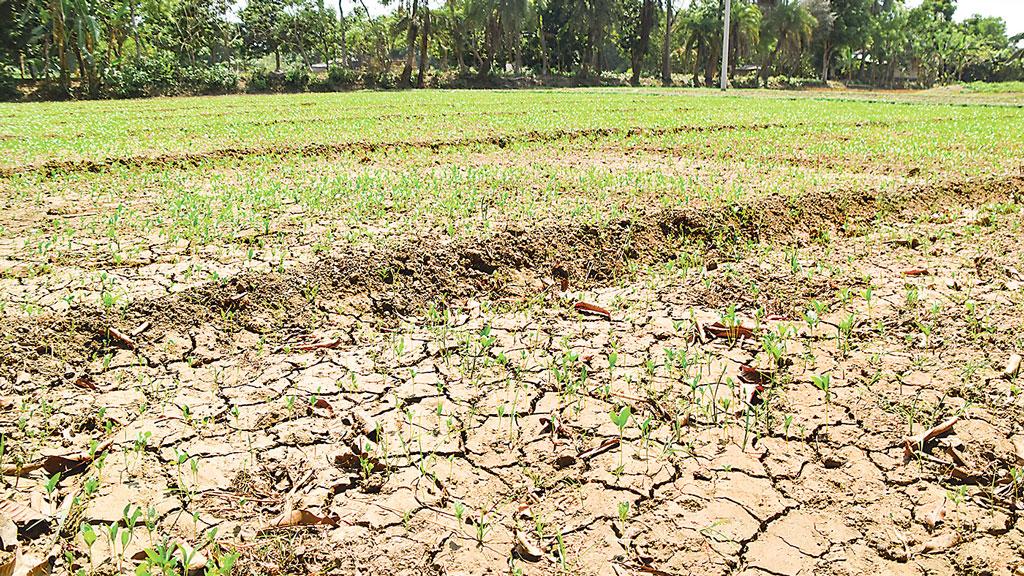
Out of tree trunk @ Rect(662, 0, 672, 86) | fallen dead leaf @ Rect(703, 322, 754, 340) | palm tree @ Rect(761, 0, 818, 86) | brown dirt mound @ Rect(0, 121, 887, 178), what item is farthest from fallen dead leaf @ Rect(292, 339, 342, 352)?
palm tree @ Rect(761, 0, 818, 86)

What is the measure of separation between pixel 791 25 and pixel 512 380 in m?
65.4

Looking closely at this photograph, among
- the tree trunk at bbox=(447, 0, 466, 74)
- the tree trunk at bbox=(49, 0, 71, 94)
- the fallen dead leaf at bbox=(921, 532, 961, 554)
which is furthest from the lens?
the tree trunk at bbox=(447, 0, 466, 74)

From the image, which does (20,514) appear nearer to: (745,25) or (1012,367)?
(1012,367)

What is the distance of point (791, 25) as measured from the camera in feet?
198

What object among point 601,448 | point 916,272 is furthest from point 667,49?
point 601,448

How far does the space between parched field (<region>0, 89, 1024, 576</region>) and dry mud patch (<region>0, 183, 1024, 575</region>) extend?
0.02 m

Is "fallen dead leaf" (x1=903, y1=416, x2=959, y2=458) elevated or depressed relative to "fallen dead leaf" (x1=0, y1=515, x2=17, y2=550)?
elevated

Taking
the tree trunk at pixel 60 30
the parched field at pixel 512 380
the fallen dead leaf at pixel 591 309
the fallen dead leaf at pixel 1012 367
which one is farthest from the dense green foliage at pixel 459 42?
the fallen dead leaf at pixel 1012 367

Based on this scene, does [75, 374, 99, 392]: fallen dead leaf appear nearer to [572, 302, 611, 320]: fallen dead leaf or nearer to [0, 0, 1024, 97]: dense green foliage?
[572, 302, 611, 320]: fallen dead leaf

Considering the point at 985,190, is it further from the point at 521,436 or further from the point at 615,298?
the point at 521,436

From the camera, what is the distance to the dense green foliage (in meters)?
37.5

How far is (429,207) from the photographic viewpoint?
7.35m

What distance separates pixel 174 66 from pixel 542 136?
105 feet

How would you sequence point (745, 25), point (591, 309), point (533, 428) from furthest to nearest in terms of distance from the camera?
point (745, 25) → point (591, 309) → point (533, 428)
